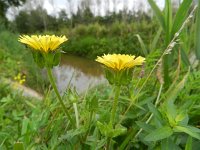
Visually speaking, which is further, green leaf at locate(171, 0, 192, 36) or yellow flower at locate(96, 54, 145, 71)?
green leaf at locate(171, 0, 192, 36)

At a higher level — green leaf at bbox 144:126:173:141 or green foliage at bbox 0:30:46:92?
green leaf at bbox 144:126:173:141

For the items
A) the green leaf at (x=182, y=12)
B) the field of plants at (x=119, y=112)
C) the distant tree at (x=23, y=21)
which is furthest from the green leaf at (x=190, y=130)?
the distant tree at (x=23, y=21)

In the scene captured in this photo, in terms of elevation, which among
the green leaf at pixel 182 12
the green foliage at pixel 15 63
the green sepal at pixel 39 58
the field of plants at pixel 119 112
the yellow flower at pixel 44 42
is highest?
the green leaf at pixel 182 12

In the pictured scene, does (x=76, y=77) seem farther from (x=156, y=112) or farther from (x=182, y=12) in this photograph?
(x=156, y=112)

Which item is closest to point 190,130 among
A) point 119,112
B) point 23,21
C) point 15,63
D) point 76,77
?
point 119,112

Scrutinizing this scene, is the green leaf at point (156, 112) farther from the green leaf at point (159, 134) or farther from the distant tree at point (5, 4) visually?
the distant tree at point (5, 4)

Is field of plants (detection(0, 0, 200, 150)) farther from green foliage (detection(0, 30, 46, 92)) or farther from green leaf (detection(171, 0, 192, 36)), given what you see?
green foliage (detection(0, 30, 46, 92))

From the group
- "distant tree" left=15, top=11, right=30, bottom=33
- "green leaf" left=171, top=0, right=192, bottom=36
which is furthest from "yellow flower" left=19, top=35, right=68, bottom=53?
"distant tree" left=15, top=11, right=30, bottom=33

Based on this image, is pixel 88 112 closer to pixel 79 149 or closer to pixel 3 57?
pixel 79 149

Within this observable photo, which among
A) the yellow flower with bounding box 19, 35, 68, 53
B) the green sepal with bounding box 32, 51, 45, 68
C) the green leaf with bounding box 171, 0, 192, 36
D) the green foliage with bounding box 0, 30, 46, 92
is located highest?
the green leaf with bounding box 171, 0, 192, 36

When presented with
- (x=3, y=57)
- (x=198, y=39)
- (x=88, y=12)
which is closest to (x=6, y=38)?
(x=3, y=57)
